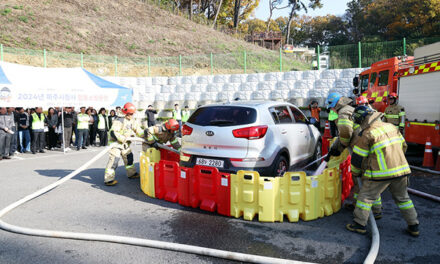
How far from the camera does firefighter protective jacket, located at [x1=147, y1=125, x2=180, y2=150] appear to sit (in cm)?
709

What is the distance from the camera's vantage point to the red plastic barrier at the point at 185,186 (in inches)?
211

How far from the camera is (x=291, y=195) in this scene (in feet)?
15.5

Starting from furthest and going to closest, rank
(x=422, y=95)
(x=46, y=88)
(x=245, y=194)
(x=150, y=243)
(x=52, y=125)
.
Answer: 1. (x=52, y=125)
2. (x=46, y=88)
3. (x=422, y=95)
4. (x=245, y=194)
5. (x=150, y=243)

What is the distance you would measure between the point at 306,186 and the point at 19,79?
11022 mm

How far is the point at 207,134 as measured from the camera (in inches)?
219

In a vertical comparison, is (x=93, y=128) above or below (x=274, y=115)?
below

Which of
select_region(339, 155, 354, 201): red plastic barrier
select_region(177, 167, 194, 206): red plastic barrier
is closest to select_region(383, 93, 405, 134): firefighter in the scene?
select_region(339, 155, 354, 201): red plastic barrier

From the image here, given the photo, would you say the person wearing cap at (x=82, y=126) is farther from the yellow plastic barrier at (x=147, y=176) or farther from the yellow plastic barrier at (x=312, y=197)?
the yellow plastic barrier at (x=312, y=197)

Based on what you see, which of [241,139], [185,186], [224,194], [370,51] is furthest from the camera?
[370,51]

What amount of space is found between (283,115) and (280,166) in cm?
109

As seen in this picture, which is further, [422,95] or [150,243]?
[422,95]

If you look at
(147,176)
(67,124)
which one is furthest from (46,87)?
(147,176)

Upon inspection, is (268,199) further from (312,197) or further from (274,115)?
(274,115)

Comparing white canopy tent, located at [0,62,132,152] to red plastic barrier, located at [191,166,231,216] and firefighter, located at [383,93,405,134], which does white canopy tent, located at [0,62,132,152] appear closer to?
red plastic barrier, located at [191,166,231,216]
